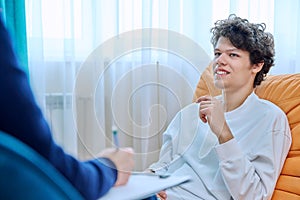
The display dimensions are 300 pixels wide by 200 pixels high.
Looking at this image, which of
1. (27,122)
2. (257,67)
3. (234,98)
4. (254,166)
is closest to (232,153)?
(254,166)

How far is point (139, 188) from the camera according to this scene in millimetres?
550

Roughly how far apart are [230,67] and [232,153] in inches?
11.7

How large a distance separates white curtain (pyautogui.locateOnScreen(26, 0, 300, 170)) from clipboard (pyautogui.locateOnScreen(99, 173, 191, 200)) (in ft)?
0.28

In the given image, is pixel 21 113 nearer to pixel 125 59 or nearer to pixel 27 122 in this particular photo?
pixel 27 122

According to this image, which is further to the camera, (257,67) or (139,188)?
(257,67)

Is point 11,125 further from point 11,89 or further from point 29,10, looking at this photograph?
point 29,10

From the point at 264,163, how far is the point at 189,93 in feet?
1.01

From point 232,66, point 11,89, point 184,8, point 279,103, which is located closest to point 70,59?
point 184,8

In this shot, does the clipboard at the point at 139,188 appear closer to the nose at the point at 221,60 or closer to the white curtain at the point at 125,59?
the white curtain at the point at 125,59

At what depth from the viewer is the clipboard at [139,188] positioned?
0.52 meters

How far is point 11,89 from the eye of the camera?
1.33 ft

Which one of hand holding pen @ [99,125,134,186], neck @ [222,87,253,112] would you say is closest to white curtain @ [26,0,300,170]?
hand holding pen @ [99,125,134,186]

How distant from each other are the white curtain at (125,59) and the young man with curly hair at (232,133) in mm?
74

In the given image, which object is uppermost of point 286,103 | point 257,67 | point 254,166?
point 257,67
